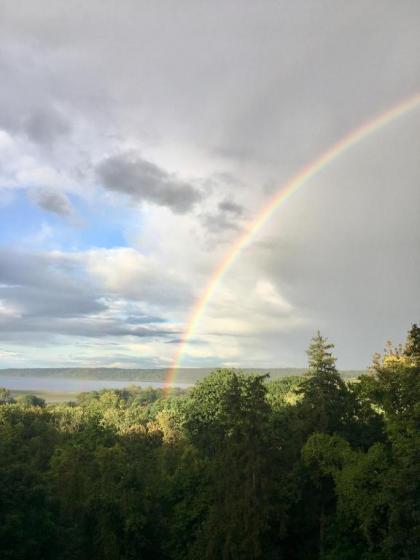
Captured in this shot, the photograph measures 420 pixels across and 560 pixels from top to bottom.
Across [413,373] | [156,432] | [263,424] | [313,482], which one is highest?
[413,373]

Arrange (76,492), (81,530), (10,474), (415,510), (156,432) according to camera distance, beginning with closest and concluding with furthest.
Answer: (415,510)
(10,474)
(81,530)
(76,492)
(156,432)

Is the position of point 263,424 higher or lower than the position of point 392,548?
higher

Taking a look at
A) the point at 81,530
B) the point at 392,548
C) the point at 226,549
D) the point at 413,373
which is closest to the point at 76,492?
the point at 81,530

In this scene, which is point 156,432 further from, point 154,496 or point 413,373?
point 413,373

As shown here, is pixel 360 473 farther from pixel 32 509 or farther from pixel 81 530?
pixel 81 530

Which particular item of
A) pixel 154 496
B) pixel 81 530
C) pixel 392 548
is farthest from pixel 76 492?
pixel 392 548

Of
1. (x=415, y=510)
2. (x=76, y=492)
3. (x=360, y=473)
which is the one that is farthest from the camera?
(x=76, y=492)

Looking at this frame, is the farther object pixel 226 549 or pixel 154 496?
pixel 154 496
